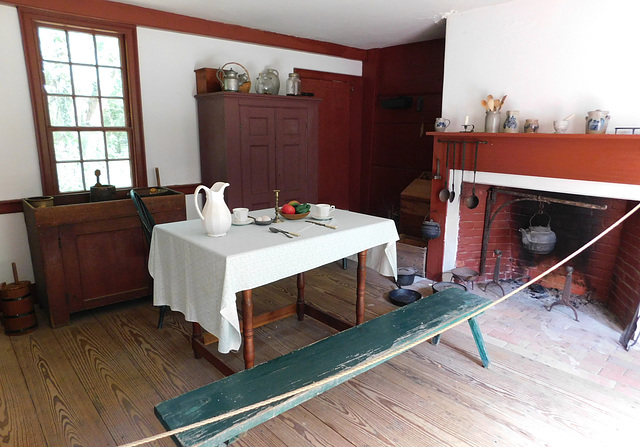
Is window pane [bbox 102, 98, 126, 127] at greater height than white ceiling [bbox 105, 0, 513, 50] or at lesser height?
lesser

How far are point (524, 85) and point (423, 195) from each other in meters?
1.51

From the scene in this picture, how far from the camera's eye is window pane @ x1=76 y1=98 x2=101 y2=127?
12.1ft

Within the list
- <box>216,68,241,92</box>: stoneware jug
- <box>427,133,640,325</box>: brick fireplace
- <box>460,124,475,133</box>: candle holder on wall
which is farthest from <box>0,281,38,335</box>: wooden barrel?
<box>460,124,475,133</box>: candle holder on wall

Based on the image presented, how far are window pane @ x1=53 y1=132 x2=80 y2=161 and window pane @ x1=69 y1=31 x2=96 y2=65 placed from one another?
64 centimetres

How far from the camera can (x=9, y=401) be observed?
2.35 m

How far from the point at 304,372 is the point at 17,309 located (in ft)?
7.96

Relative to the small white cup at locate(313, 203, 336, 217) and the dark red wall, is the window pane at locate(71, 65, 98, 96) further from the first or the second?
the dark red wall

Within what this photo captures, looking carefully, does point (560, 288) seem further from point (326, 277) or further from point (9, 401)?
point (9, 401)

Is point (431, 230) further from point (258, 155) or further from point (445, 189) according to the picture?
point (258, 155)

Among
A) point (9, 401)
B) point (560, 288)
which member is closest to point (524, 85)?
point (560, 288)

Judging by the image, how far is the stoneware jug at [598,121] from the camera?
296 cm

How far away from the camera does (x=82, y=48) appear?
3.62 m

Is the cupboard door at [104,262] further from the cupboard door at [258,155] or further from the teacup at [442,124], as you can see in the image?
the teacup at [442,124]

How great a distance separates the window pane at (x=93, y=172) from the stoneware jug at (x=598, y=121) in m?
4.04
